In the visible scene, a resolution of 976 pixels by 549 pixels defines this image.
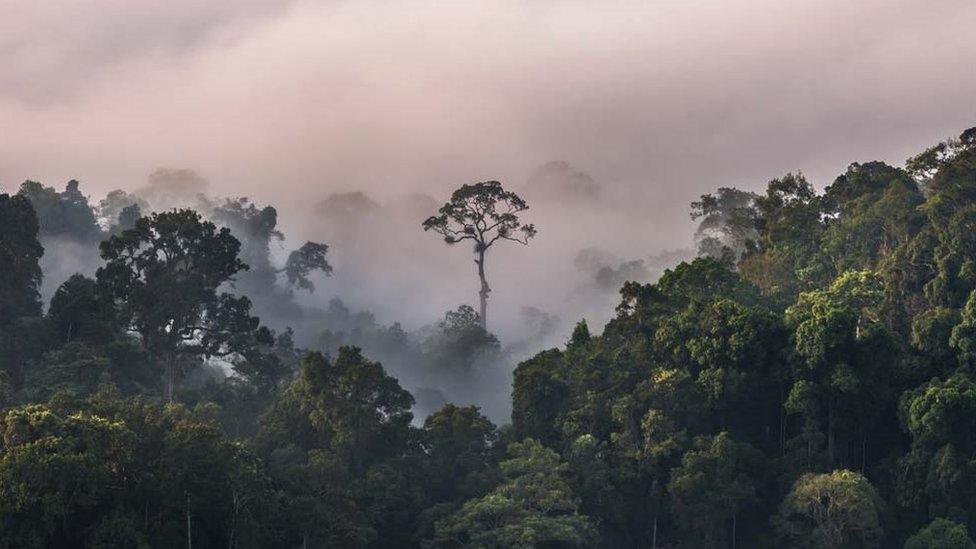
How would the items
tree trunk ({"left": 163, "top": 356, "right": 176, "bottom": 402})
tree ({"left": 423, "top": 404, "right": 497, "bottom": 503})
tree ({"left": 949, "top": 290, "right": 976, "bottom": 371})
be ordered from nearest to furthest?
1. tree ({"left": 949, "top": 290, "right": 976, "bottom": 371})
2. tree ({"left": 423, "top": 404, "right": 497, "bottom": 503})
3. tree trunk ({"left": 163, "top": 356, "right": 176, "bottom": 402})

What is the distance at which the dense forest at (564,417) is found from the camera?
58.6 m

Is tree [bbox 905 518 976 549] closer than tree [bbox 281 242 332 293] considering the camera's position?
Yes

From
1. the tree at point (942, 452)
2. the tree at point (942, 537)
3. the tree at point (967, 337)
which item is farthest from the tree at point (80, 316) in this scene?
the tree at point (967, 337)

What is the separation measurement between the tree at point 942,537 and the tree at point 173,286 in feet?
111

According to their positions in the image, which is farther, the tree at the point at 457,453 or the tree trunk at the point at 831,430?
the tree trunk at the point at 831,430

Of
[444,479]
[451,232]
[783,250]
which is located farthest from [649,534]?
[451,232]

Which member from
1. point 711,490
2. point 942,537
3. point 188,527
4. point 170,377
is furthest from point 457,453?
point 942,537

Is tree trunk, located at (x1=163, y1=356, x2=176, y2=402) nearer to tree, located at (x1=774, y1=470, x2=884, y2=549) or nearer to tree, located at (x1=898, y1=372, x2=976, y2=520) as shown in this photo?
tree, located at (x1=774, y1=470, x2=884, y2=549)

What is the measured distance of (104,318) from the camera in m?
76.6

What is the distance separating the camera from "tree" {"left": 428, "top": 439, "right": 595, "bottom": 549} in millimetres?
64750

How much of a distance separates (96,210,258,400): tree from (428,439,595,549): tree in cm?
1834

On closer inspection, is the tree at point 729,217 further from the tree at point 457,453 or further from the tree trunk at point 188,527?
the tree trunk at point 188,527

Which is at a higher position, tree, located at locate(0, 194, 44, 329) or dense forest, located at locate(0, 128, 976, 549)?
tree, located at locate(0, 194, 44, 329)

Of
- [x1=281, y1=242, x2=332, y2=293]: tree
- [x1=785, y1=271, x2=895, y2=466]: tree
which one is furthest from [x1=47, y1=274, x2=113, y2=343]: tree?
[x1=281, y1=242, x2=332, y2=293]: tree
